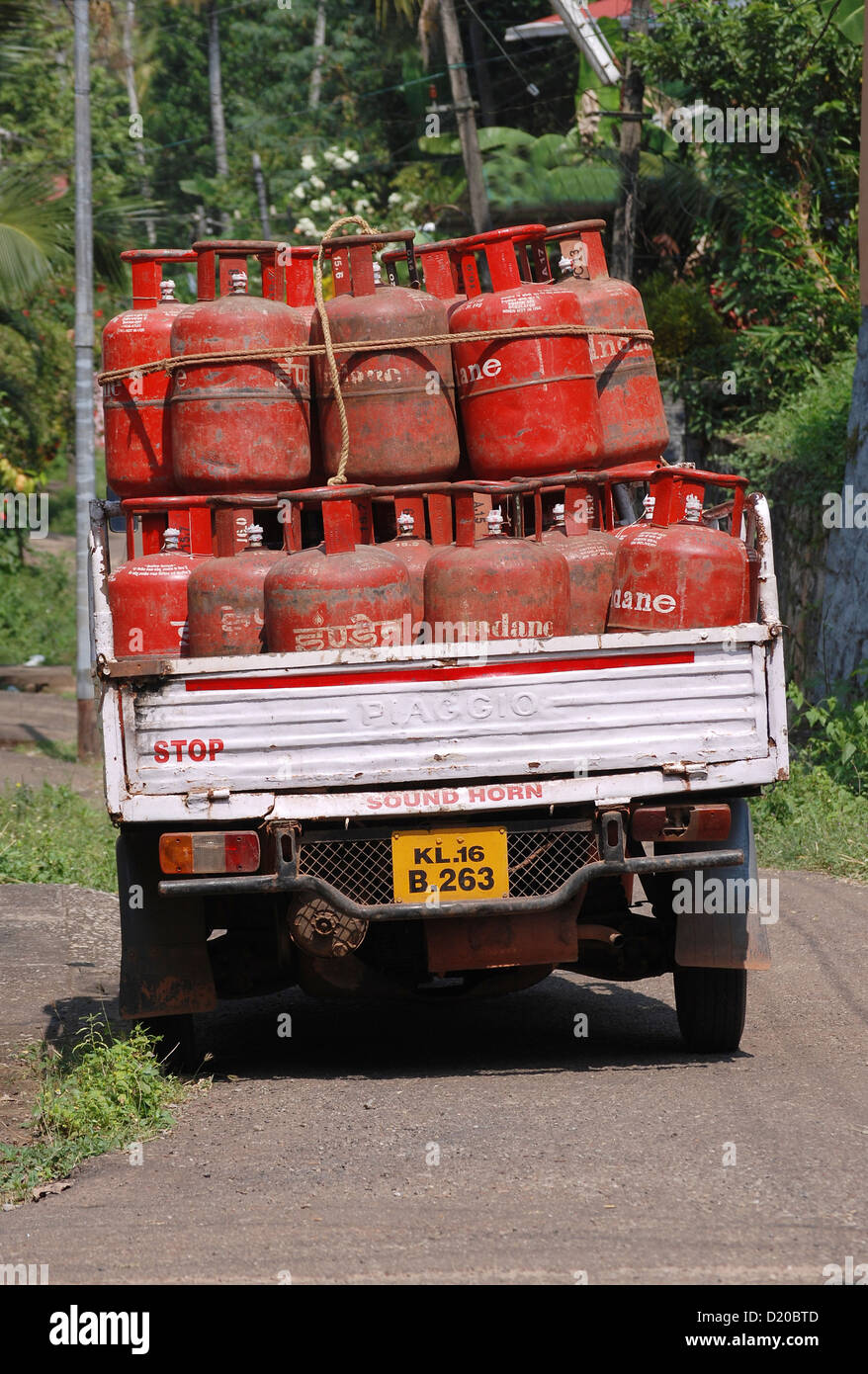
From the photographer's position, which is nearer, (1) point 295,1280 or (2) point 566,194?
(1) point 295,1280

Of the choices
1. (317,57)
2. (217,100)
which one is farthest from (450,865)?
(217,100)

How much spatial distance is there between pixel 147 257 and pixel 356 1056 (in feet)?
10.7

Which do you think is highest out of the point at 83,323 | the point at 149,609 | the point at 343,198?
the point at 343,198

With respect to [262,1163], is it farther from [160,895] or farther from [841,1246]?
[841,1246]

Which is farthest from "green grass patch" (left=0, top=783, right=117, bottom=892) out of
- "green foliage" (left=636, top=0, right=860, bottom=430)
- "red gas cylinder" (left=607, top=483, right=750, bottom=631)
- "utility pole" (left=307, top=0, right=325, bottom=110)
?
"utility pole" (left=307, top=0, right=325, bottom=110)

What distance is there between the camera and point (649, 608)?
566cm

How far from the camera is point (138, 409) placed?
6.61 m

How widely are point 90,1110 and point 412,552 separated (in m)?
2.10

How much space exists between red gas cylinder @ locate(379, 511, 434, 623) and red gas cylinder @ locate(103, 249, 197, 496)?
1.04 m

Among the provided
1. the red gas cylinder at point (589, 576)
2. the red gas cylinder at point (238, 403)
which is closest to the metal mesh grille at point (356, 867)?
the red gas cylinder at point (589, 576)

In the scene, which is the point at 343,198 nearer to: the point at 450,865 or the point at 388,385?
the point at 388,385

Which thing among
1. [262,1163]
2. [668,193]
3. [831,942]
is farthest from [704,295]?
[262,1163]

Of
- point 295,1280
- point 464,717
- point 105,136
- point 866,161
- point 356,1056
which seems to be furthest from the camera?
point 105,136

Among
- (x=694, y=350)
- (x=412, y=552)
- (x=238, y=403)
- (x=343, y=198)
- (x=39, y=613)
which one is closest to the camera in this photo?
(x=412, y=552)
